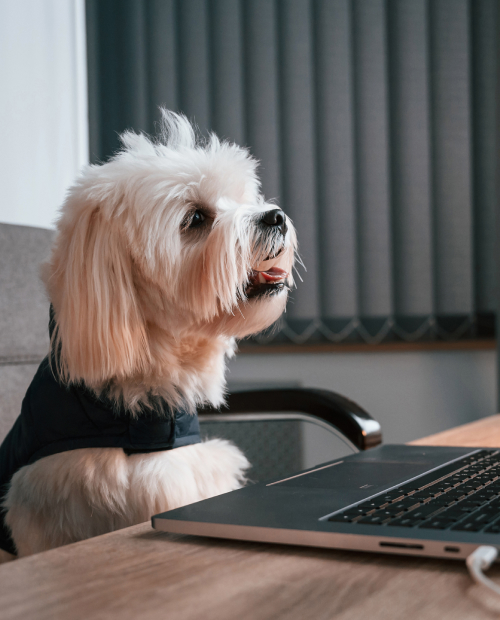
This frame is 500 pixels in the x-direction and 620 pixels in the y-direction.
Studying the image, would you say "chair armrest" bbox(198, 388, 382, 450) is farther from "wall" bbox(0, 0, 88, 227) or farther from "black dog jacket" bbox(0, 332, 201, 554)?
"wall" bbox(0, 0, 88, 227)

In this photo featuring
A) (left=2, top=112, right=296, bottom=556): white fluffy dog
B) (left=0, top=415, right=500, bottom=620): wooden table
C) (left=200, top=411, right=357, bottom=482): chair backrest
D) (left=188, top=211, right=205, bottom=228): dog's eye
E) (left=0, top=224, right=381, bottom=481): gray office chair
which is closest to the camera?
(left=0, top=415, right=500, bottom=620): wooden table

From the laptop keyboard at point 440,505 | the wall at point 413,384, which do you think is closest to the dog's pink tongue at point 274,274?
the laptop keyboard at point 440,505

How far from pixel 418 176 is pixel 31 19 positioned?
3.81 ft

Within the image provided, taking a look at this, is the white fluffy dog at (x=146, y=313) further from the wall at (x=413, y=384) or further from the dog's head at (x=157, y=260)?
the wall at (x=413, y=384)

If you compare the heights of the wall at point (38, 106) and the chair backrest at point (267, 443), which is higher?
the wall at point (38, 106)

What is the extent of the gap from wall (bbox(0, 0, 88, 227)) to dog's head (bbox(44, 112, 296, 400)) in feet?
1.63

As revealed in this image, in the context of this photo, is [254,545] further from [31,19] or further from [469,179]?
[469,179]

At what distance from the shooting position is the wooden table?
1.04ft

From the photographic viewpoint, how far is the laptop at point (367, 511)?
380 millimetres

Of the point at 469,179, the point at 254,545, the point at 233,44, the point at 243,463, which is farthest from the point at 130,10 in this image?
the point at 254,545

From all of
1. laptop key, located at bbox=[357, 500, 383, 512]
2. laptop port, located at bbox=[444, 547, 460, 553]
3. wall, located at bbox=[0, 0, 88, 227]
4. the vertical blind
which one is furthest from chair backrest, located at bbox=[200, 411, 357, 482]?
laptop port, located at bbox=[444, 547, 460, 553]

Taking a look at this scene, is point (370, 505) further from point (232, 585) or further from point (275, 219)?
point (275, 219)

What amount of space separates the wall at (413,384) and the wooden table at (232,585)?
58.6 inches

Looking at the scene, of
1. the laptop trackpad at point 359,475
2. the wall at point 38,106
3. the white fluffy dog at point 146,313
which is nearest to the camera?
the laptop trackpad at point 359,475
